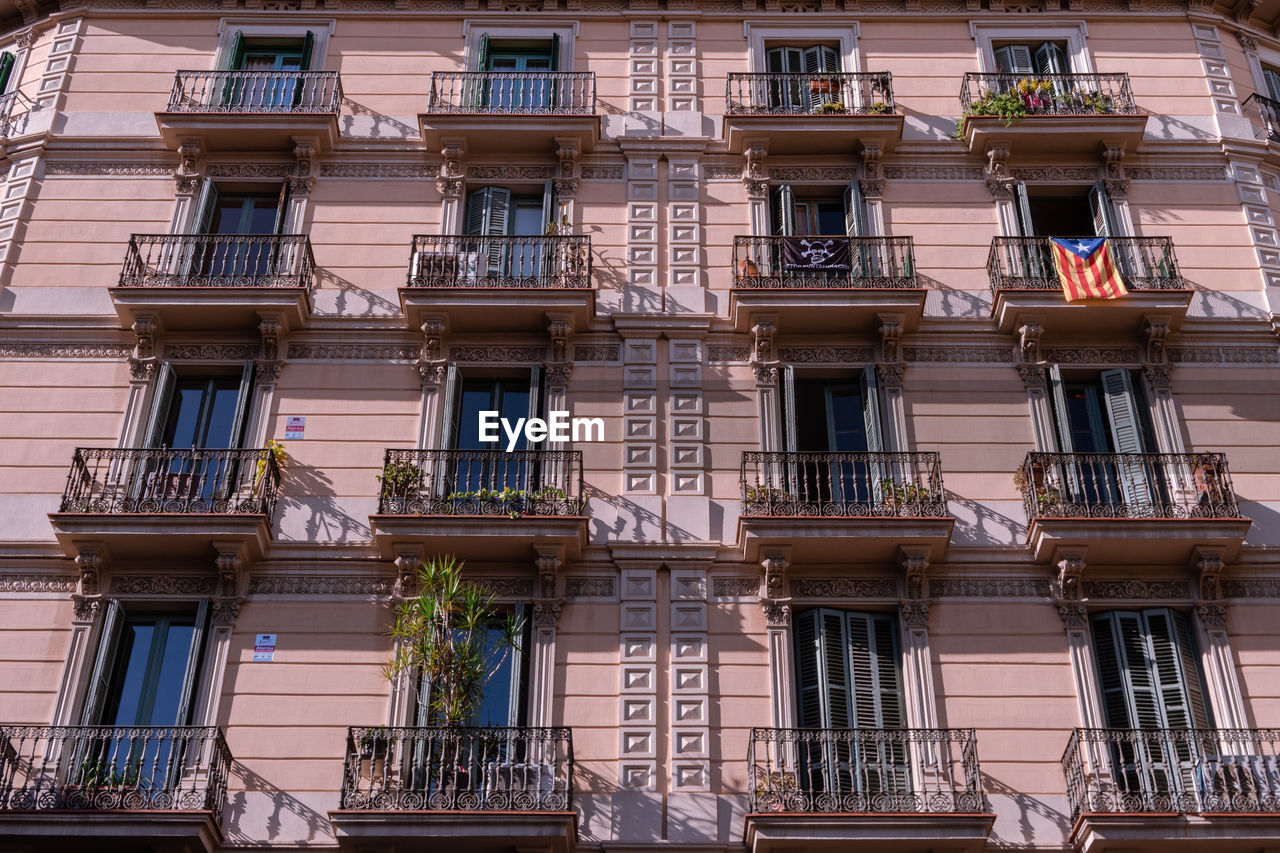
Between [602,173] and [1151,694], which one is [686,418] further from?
[1151,694]

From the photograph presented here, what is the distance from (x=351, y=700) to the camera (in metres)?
18.0

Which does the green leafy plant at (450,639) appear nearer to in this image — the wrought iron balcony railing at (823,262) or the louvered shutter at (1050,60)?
the wrought iron balcony railing at (823,262)

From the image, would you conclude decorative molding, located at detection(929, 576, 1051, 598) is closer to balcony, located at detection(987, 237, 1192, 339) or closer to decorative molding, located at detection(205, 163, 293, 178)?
balcony, located at detection(987, 237, 1192, 339)

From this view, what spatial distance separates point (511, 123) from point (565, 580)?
7441mm

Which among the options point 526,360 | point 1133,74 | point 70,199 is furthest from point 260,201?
point 1133,74

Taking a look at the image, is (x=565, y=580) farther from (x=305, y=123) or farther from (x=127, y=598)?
(x=305, y=123)

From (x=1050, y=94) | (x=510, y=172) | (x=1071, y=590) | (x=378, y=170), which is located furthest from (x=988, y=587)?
(x=378, y=170)

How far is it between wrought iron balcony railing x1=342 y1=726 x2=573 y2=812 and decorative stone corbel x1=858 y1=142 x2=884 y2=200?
9611 mm

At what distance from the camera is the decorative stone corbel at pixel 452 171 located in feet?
73.4

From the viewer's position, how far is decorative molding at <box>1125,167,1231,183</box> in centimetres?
2247

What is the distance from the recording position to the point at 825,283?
68.7 ft

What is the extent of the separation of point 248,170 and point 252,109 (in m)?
0.94

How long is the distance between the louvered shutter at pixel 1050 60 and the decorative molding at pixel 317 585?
43.3 ft

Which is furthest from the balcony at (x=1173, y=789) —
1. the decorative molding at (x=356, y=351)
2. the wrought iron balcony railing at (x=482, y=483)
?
the decorative molding at (x=356, y=351)
